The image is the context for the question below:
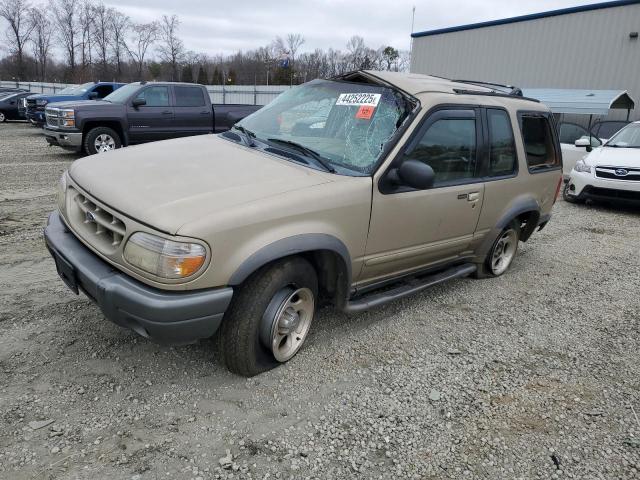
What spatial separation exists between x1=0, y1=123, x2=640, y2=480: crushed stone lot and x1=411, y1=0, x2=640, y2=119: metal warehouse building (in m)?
18.0

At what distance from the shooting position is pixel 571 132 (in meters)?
11.1

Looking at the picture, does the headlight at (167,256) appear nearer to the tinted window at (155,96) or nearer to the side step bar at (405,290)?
the side step bar at (405,290)

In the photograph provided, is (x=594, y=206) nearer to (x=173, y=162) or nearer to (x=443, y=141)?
(x=443, y=141)

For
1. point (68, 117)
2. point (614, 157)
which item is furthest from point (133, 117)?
point (614, 157)

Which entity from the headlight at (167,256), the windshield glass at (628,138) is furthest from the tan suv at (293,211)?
the windshield glass at (628,138)

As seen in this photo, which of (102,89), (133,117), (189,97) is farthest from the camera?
(102,89)

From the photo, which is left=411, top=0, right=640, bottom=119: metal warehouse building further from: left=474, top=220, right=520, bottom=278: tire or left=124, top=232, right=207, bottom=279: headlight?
left=124, top=232, right=207, bottom=279: headlight

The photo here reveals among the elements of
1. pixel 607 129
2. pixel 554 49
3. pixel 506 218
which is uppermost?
pixel 554 49

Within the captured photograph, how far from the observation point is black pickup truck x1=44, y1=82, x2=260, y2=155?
1020 cm

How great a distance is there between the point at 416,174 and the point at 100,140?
9.43 m

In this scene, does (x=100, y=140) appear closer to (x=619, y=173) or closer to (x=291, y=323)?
(x=291, y=323)

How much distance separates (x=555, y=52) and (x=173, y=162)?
21.7 meters

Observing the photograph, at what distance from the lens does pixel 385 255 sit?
3.42 m

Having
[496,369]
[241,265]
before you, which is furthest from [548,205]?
[241,265]
